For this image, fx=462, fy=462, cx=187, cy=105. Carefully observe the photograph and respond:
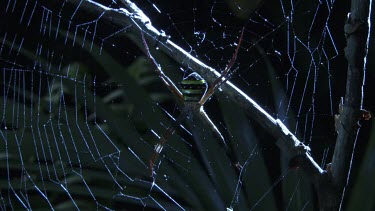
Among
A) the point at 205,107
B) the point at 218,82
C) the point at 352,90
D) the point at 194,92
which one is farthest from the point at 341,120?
the point at 205,107

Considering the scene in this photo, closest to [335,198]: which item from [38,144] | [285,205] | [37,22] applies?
[285,205]

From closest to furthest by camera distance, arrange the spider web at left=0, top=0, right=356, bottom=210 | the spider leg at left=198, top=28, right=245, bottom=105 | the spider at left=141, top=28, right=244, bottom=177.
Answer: the spider leg at left=198, top=28, right=245, bottom=105 < the spider at left=141, top=28, right=244, bottom=177 < the spider web at left=0, top=0, right=356, bottom=210

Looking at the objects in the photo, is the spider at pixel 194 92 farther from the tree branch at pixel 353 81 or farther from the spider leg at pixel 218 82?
the tree branch at pixel 353 81

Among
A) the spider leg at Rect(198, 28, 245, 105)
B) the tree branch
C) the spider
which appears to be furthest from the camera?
the spider

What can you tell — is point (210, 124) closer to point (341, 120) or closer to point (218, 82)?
point (218, 82)

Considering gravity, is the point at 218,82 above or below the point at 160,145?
above

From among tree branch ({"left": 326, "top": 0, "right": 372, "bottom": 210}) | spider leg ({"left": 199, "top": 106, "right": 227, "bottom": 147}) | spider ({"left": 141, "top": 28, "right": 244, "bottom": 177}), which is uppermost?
tree branch ({"left": 326, "top": 0, "right": 372, "bottom": 210})

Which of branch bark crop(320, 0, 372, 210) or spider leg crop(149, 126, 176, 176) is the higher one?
branch bark crop(320, 0, 372, 210)

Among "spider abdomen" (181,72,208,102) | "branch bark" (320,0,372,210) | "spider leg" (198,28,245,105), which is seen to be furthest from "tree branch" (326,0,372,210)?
"spider abdomen" (181,72,208,102)

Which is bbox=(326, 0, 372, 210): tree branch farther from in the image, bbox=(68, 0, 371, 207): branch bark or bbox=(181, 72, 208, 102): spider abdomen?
bbox=(181, 72, 208, 102): spider abdomen
